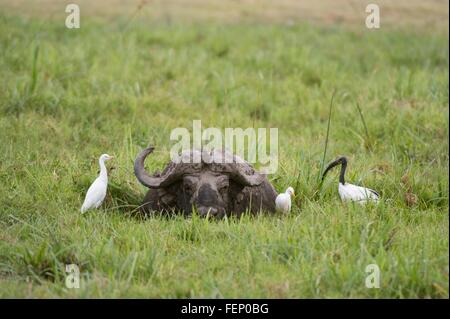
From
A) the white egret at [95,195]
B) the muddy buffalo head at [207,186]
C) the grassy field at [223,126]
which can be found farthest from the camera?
the white egret at [95,195]

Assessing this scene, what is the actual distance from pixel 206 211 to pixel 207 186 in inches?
8.5

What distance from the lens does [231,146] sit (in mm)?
8641

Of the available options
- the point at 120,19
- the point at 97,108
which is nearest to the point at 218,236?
the point at 97,108

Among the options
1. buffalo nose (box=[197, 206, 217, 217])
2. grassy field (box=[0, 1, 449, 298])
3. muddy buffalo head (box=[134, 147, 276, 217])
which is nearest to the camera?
grassy field (box=[0, 1, 449, 298])

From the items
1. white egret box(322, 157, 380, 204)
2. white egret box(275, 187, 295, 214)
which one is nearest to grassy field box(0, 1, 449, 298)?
white egret box(275, 187, 295, 214)

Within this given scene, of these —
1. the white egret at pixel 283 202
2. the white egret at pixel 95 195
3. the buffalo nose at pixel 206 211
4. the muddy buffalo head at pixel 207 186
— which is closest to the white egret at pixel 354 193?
the white egret at pixel 283 202

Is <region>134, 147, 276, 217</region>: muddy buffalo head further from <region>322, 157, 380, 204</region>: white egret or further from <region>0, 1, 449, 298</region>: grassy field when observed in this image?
<region>322, 157, 380, 204</region>: white egret

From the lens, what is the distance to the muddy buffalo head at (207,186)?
6.55 meters

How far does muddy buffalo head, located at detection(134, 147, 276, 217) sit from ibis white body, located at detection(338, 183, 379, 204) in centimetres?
59

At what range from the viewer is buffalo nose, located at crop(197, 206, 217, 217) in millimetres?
6426

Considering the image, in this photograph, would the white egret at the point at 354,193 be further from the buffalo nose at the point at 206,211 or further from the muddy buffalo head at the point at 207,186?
the buffalo nose at the point at 206,211

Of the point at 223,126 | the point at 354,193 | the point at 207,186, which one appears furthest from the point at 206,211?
the point at 223,126
